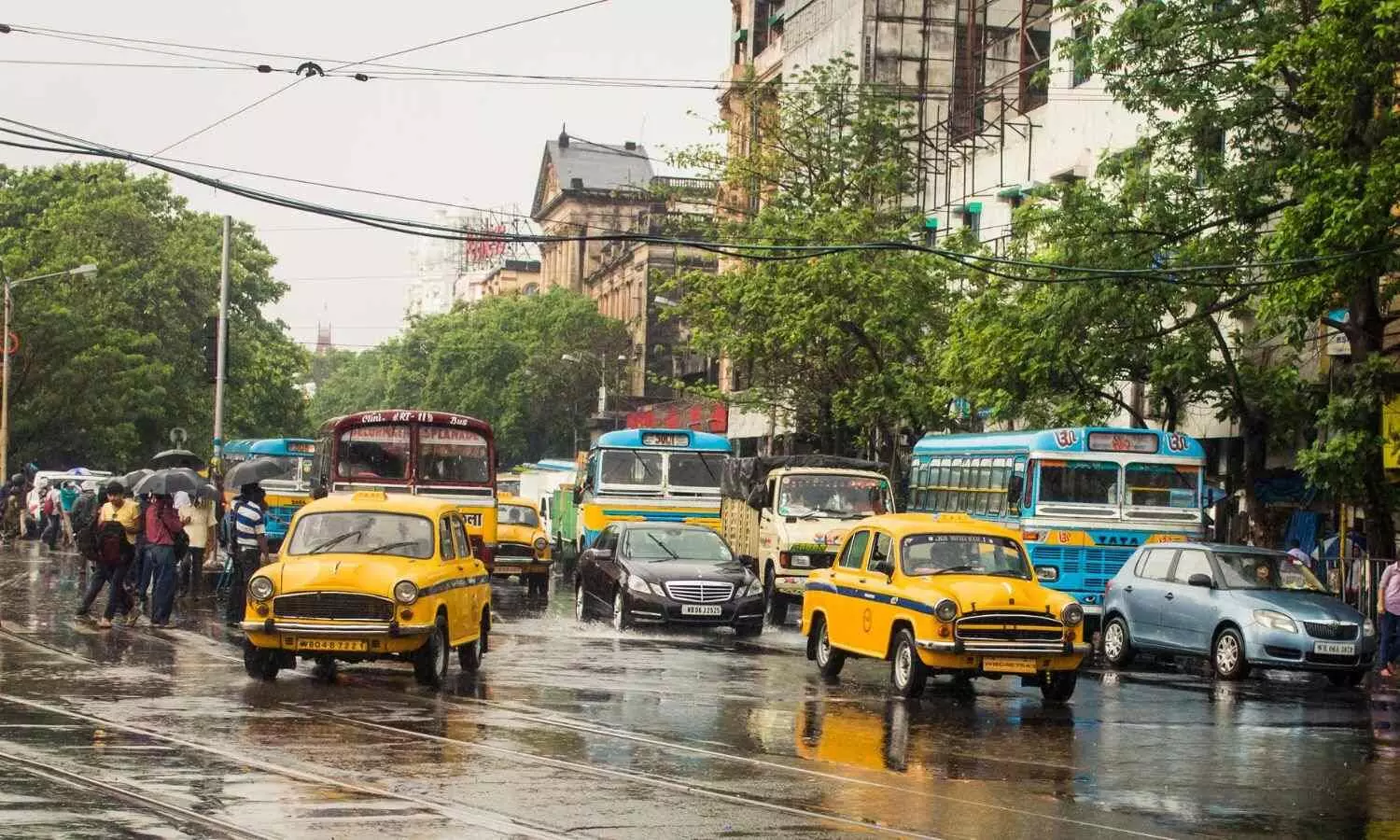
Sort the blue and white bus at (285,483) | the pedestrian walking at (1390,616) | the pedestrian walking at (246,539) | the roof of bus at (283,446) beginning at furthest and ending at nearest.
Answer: the roof of bus at (283,446) < the blue and white bus at (285,483) < the pedestrian walking at (246,539) < the pedestrian walking at (1390,616)

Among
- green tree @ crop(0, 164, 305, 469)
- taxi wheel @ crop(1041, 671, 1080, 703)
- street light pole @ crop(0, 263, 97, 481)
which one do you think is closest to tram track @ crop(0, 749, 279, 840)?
taxi wheel @ crop(1041, 671, 1080, 703)

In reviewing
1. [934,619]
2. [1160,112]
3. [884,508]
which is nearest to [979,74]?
[1160,112]

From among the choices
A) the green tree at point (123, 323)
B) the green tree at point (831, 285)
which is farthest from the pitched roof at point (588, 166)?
the green tree at point (831, 285)

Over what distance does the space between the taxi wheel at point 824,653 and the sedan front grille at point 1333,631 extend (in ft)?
17.5

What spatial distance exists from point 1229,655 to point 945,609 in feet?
19.4

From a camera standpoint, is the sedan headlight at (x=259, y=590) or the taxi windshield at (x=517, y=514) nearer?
the sedan headlight at (x=259, y=590)

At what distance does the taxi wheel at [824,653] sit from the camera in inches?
827

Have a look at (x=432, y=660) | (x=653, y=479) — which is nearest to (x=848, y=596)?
(x=432, y=660)

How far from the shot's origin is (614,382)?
297 feet

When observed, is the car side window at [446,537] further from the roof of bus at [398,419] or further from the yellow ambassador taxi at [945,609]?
the roof of bus at [398,419]

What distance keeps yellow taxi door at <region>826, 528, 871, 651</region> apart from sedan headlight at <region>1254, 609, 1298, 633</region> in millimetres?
4885

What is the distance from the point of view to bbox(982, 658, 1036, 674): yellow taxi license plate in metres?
Result: 18.5

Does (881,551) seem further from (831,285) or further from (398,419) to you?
(831,285)

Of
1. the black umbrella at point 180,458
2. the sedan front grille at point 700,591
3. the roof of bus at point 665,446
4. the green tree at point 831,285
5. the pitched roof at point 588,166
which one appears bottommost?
the sedan front grille at point 700,591
